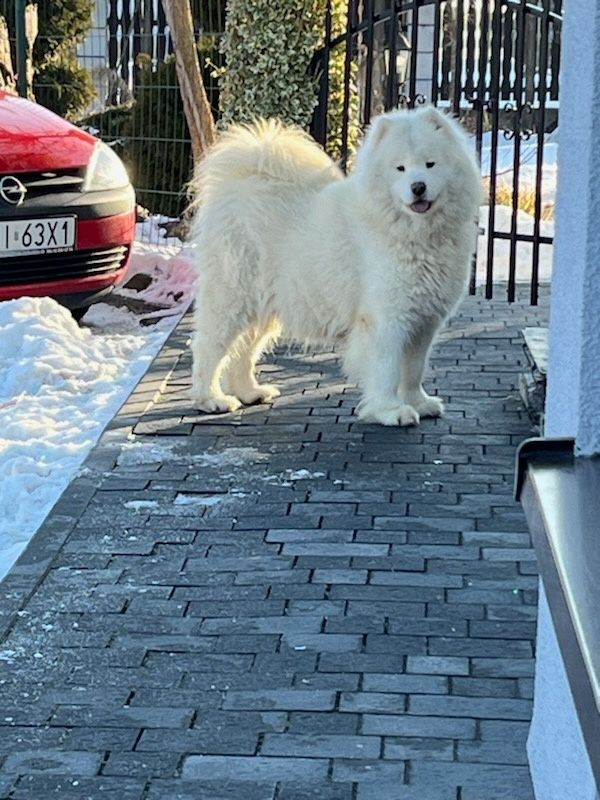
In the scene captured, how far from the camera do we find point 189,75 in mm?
10031

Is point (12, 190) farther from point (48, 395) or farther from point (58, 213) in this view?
point (48, 395)

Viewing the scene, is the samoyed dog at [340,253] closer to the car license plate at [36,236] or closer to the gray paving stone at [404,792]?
the car license plate at [36,236]

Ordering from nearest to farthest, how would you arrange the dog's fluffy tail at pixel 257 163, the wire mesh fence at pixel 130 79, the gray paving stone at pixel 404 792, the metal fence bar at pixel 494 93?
the gray paving stone at pixel 404 792 → the dog's fluffy tail at pixel 257 163 → the metal fence bar at pixel 494 93 → the wire mesh fence at pixel 130 79

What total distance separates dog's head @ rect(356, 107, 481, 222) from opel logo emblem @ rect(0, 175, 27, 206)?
229cm

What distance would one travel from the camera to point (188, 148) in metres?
11.4

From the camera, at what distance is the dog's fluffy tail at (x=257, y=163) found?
5.90 m

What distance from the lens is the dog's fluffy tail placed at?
5898mm

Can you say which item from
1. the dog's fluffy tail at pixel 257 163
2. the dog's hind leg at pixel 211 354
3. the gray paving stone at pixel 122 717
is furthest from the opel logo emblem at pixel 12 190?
the gray paving stone at pixel 122 717

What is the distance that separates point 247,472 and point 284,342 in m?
2.36

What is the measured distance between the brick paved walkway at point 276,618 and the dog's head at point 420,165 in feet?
3.10

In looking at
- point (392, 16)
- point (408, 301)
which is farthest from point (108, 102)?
point (408, 301)

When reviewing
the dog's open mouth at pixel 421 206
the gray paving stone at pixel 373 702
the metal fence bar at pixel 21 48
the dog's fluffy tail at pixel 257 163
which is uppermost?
the metal fence bar at pixel 21 48

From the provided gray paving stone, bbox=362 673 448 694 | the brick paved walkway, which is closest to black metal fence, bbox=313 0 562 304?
the brick paved walkway

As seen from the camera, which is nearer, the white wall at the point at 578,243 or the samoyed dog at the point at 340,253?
the white wall at the point at 578,243
